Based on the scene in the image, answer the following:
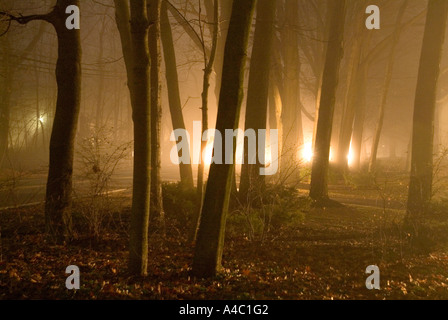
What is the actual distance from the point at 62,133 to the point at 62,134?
0.02m

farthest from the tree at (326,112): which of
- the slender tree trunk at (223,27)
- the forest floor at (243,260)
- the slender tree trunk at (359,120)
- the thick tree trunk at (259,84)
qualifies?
the slender tree trunk at (359,120)

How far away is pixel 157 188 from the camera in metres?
7.64

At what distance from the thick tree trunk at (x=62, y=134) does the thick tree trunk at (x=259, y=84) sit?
425 cm

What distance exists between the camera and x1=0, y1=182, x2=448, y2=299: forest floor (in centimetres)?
441

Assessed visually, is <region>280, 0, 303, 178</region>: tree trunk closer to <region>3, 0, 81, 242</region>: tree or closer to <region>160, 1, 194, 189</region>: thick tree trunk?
<region>160, 1, 194, 189</region>: thick tree trunk

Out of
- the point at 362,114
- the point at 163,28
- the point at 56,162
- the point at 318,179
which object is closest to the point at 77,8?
the point at 56,162

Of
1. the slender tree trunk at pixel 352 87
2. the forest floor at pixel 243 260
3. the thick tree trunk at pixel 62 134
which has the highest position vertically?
the slender tree trunk at pixel 352 87

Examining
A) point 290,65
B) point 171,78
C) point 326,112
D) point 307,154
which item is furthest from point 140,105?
point 307,154

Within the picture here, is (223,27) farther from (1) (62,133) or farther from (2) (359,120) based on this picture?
(2) (359,120)

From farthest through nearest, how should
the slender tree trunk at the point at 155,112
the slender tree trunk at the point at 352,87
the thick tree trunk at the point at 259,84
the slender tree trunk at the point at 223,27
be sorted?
the slender tree trunk at the point at 352,87 → the slender tree trunk at the point at 223,27 → the thick tree trunk at the point at 259,84 → the slender tree trunk at the point at 155,112

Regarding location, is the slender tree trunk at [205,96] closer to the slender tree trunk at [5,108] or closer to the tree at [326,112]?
the tree at [326,112]

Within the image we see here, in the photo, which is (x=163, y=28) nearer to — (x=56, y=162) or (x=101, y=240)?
(x=56, y=162)

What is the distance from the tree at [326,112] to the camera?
11.3 metres
